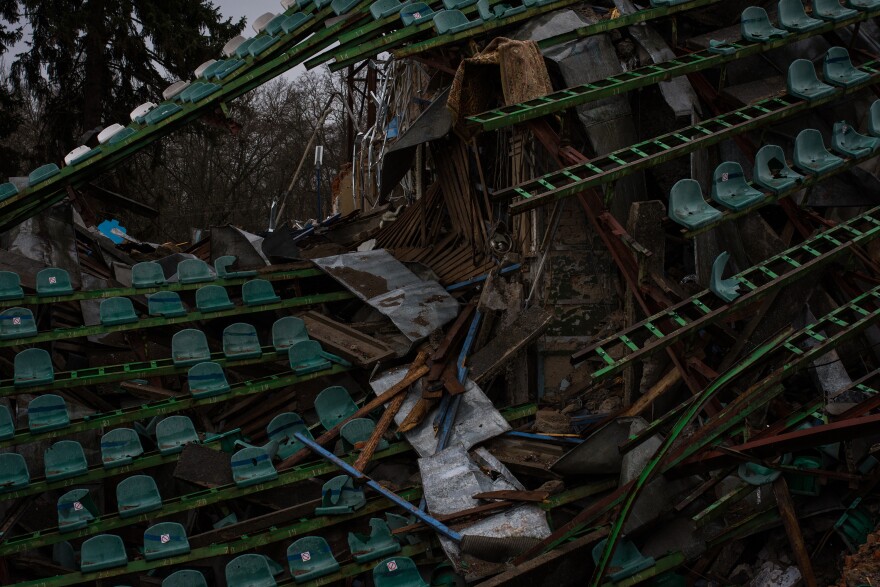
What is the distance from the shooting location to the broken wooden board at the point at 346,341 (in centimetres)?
979

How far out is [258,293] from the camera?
10617 millimetres

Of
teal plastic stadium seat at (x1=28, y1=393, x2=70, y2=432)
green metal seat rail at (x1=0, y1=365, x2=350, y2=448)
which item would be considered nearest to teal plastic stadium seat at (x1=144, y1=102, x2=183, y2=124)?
green metal seat rail at (x1=0, y1=365, x2=350, y2=448)

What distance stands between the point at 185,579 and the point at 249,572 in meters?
0.51

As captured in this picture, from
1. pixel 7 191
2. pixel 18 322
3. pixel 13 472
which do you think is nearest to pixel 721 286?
pixel 13 472

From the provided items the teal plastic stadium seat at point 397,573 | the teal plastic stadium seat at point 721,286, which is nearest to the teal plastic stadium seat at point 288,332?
the teal plastic stadium seat at point 397,573

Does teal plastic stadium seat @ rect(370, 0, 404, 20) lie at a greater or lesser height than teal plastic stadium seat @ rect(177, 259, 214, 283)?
greater

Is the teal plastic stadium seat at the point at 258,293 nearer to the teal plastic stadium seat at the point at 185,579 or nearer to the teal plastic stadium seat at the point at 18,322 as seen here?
the teal plastic stadium seat at the point at 18,322

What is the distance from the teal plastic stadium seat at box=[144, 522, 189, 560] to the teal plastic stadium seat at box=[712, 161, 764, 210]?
18.2 feet

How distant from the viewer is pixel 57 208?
11.5m

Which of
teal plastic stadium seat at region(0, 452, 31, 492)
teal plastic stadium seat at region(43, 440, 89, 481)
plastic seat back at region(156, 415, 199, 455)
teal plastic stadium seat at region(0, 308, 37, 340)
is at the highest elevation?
teal plastic stadium seat at region(0, 308, 37, 340)

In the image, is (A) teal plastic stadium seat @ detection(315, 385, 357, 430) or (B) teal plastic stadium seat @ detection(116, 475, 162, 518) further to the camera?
(A) teal plastic stadium seat @ detection(315, 385, 357, 430)

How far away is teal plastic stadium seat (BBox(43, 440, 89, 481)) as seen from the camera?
8750mm

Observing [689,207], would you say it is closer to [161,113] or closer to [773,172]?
[773,172]

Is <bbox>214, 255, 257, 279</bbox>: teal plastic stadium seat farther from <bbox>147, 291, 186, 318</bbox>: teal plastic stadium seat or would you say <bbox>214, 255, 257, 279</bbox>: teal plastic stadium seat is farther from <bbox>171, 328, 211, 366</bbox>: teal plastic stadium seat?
<bbox>171, 328, 211, 366</bbox>: teal plastic stadium seat
